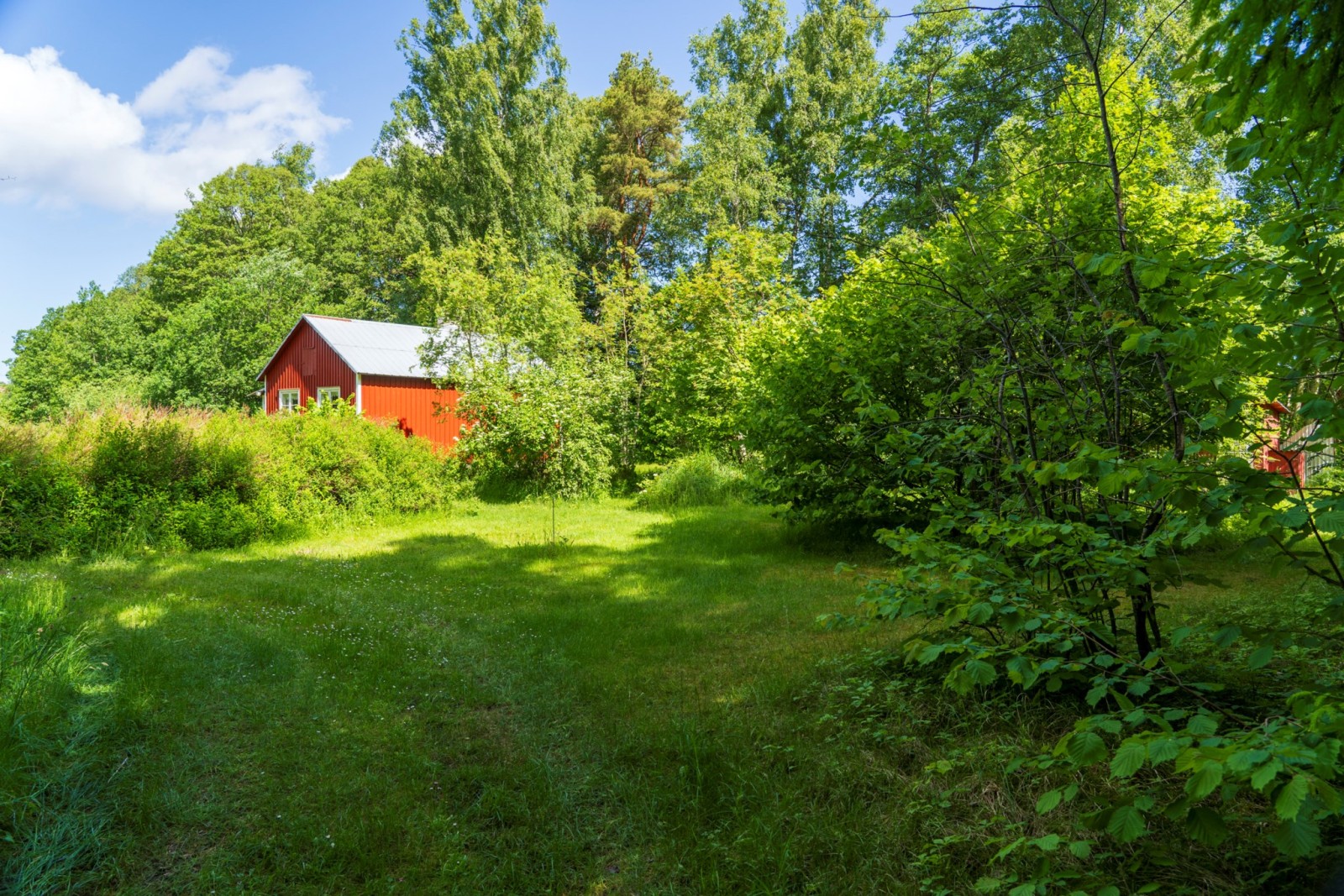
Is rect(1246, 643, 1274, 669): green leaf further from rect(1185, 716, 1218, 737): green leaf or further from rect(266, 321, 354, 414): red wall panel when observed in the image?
rect(266, 321, 354, 414): red wall panel

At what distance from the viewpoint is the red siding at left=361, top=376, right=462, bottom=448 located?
20.4 meters

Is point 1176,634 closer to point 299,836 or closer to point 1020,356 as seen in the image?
point 1020,356

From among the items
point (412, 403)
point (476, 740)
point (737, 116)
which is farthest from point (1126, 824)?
point (737, 116)

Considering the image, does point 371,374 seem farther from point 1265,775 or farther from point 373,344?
point 1265,775

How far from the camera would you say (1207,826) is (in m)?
1.72

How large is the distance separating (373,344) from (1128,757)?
74.2 ft

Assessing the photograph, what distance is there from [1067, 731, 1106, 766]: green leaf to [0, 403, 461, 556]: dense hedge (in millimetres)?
9834

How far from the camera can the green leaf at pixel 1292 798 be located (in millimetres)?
1374

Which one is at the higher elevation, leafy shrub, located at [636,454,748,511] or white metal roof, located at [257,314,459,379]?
white metal roof, located at [257,314,459,379]

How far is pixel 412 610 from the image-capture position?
643 centimetres

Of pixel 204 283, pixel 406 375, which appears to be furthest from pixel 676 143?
pixel 204 283

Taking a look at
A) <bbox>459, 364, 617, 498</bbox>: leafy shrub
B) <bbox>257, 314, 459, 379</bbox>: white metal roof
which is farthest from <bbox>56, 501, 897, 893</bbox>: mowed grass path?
<bbox>257, 314, 459, 379</bbox>: white metal roof

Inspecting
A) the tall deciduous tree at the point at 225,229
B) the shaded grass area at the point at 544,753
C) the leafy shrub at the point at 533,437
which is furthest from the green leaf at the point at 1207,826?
the tall deciduous tree at the point at 225,229

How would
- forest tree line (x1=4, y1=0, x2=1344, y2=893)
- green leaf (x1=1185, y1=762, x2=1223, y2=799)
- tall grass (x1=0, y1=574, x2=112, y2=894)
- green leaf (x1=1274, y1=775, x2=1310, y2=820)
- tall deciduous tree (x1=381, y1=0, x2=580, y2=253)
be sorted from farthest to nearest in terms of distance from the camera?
tall deciduous tree (x1=381, y1=0, x2=580, y2=253) < tall grass (x1=0, y1=574, x2=112, y2=894) < forest tree line (x1=4, y1=0, x2=1344, y2=893) < green leaf (x1=1185, y1=762, x2=1223, y2=799) < green leaf (x1=1274, y1=775, x2=1310, y2=820)
